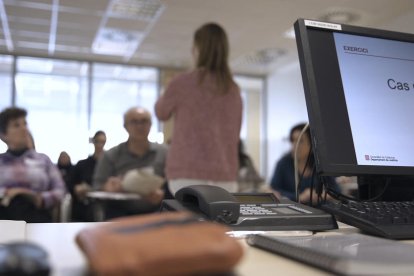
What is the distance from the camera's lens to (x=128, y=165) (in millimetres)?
1955

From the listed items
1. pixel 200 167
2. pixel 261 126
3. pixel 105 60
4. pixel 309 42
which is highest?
pixel 105 60

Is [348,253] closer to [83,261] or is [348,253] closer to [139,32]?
[83,261]

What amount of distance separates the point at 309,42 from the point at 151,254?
20.8 inches

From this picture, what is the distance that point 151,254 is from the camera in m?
0.28

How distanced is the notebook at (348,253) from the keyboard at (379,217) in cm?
8

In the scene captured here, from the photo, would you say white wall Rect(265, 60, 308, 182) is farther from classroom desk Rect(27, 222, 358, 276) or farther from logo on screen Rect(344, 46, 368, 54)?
classroom desk Rect(27, 222, 358, 276)

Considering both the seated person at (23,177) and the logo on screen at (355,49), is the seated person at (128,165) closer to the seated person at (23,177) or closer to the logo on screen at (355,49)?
the seated person at (23,177)

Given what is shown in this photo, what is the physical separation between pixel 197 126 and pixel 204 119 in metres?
0.03

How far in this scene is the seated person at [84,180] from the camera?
4.74ft

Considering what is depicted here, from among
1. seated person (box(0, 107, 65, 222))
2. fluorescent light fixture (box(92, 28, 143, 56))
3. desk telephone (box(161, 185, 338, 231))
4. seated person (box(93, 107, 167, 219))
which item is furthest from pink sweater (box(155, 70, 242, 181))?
fluorescent light fixture (box(92, 28, 143, 56))

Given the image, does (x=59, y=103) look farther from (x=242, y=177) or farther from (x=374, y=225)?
(x=374, y=225)

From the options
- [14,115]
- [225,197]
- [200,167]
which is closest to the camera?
[225,197]

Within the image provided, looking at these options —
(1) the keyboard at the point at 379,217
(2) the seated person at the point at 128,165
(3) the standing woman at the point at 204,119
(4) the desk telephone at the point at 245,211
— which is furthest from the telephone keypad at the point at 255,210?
(2) the seated person at the point at 128,165

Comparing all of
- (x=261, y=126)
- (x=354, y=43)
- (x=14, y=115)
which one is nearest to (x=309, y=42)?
(x=354, y=43)
